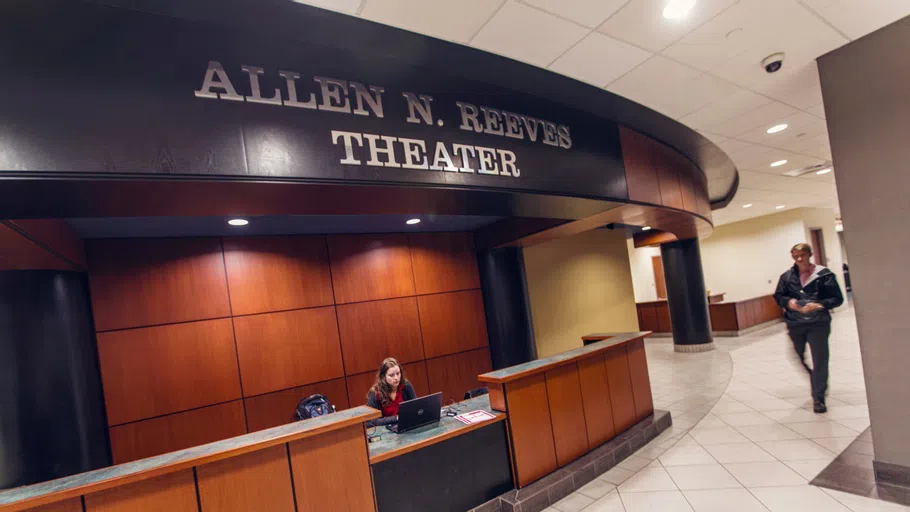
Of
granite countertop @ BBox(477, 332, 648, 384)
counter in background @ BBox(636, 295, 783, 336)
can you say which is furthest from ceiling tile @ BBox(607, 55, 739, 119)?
counter in background @ BBox(636, 295, 783, 336)

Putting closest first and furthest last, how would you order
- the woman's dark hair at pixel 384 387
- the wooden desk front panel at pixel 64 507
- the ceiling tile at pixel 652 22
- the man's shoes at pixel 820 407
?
1. the wooden desk front panel at pixel 64 507
2. the ceiling tile at pixel 652 22
3. the woman's dark hair at pixel 384 387
4. the man's shoes at pixel 820 407

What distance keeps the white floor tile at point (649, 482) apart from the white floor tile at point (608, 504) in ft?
0.32

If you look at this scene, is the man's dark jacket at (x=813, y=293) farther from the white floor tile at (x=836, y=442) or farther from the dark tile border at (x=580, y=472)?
the dark tile border at (x=580, y=472)

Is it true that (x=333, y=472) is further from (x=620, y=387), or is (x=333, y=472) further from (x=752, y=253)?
(x=752, y=253)

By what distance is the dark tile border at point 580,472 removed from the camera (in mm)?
3100

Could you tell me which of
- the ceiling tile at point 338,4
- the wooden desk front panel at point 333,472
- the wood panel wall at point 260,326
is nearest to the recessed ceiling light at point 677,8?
the ceiling tile at point 338,4

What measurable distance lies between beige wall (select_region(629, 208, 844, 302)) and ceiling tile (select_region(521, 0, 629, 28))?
11.4 metres

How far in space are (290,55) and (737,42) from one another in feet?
9.53

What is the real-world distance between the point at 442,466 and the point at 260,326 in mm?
2867

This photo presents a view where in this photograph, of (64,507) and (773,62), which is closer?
(64,507)

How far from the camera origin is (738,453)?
11.9 ft

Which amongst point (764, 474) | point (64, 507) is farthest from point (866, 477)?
point (64, 507)

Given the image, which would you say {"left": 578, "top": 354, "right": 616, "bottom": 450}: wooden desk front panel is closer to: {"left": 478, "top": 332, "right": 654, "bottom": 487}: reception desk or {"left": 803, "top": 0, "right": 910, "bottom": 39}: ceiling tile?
{"left": 478, "top": 332, "right": 654, "bottom": 487}: reception desk

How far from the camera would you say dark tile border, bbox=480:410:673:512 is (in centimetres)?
310
